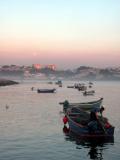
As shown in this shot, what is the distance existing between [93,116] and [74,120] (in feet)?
16.8

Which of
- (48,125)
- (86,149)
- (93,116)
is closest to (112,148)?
(86,149)

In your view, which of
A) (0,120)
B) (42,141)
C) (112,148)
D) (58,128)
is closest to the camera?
(112,148)

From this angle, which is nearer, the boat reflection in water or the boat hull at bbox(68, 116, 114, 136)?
the boat reflection in water

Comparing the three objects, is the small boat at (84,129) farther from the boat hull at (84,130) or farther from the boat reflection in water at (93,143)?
the boat reflection in water at (93,143)

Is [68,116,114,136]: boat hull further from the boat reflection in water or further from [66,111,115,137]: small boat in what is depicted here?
the boat reflection in water

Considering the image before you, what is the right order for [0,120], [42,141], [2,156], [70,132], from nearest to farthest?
1. [2,156]
2. [42,141]
3. [70,132]
4. [0,120]

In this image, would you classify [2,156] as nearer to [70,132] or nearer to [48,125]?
[70,132]

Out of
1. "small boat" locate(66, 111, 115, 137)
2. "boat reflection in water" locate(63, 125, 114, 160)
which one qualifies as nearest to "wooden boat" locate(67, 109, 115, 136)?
"small boat" locate(66, 111, 115, 137)

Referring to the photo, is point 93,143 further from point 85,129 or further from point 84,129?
point 84,129

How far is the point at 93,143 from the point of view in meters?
32.8

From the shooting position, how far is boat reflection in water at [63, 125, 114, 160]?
29.6 meters

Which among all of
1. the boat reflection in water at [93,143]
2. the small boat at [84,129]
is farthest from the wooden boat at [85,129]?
the boat reflection in water at [93,143]

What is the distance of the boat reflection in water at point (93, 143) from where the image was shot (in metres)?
29.6

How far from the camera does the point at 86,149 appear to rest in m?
30.8
